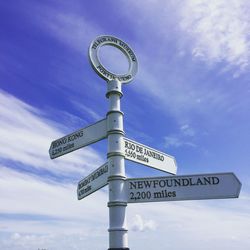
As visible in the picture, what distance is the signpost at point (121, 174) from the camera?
4.68 m

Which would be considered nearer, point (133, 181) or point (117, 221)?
point (117, 221)

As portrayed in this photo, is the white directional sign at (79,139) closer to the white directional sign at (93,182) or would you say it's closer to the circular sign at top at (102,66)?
the white directional sign at (93,182)

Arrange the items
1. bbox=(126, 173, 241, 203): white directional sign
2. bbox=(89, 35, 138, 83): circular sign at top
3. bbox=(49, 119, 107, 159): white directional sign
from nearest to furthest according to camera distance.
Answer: bbox=(126, 173, 241, 203): white directional sign < bbox=(49, 119, 107, 159): white directional sign < bbox=(89, 35, 138, 83): circular sign at top

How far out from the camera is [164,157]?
577 cm

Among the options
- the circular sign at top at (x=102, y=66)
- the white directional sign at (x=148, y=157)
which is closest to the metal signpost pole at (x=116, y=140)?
the circular sign at top at (x=102, y=66)

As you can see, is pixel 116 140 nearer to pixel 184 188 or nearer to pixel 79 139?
pixel 79 139

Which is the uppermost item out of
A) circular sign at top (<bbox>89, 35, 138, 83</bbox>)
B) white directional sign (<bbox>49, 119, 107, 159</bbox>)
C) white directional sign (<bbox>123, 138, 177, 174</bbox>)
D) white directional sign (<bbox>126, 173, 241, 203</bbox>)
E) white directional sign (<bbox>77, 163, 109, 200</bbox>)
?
circular sign at top (<bbox>89, 35, 138, 83</bbox>)

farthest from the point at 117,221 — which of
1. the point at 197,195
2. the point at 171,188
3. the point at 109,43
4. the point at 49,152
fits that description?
the point at 109,43

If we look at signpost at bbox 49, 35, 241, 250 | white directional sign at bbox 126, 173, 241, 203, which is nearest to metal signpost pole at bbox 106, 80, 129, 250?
signpost at bbox 49, 35, 241, 250

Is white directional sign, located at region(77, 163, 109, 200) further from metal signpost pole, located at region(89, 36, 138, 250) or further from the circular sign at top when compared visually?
the circular sign at top

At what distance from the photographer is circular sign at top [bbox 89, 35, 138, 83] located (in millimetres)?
5480

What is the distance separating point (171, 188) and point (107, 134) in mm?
1378

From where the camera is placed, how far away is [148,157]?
5570 mm

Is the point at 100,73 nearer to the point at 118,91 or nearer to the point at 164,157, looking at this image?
the point at 118,91
